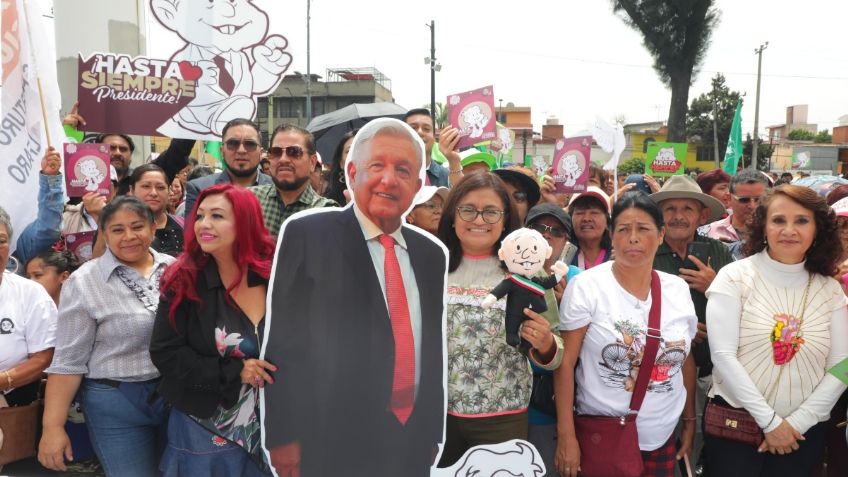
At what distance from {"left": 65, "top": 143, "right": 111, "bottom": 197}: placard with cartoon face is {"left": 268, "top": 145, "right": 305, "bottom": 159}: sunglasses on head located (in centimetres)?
122

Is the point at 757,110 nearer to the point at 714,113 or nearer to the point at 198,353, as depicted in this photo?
the point at 714,113

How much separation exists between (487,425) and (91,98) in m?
3.44

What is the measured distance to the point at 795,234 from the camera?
2734mm

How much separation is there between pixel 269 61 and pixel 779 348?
3364mm

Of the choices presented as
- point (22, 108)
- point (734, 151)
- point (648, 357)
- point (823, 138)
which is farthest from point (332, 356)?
point (823, 138)

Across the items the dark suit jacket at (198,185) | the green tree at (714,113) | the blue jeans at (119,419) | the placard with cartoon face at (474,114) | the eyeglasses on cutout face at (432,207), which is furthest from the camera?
the green tree at (714,113)

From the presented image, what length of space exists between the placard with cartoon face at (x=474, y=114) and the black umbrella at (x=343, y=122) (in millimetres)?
702

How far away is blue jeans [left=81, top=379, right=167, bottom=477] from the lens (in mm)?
2512

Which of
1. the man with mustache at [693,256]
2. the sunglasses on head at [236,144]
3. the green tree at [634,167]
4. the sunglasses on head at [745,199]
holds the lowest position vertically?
the man with mustache at [693,256]

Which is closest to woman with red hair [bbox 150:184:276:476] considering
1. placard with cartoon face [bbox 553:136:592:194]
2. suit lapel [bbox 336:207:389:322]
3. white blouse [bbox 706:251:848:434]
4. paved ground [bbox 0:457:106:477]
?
suit lapel [bbox 336:207:389:322]

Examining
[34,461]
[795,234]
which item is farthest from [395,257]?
[34,461]

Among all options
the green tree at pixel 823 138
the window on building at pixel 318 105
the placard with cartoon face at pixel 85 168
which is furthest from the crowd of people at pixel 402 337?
the green tree at pixel 823 138

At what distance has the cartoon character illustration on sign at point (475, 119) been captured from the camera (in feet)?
16.6

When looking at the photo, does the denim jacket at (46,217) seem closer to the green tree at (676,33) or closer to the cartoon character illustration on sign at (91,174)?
the cartoon character illustration on sign at (91,174)
